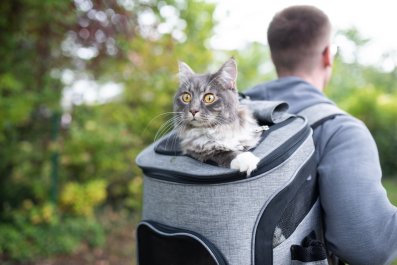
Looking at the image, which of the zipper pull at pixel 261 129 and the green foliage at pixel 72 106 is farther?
the green foliage at pixel 72 106

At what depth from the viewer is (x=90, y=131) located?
16.1 ft

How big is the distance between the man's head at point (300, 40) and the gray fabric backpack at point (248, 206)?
1.31 ft

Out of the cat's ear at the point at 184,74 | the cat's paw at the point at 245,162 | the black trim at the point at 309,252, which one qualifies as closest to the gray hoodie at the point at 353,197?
the black trim at the point at 309,252

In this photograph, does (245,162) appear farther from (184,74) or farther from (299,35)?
(299,35)

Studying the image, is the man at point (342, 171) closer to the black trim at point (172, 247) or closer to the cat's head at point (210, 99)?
→ the cat's head at point (210, 99)

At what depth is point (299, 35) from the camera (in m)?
2.04

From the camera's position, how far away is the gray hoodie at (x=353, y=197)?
60.6 inches

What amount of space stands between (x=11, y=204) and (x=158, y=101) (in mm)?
2266

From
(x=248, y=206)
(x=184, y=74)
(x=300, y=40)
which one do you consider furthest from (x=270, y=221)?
(x=300, y=40)

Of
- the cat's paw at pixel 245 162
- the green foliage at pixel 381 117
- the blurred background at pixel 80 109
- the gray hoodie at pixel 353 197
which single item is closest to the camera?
the cat's paw at pixel 245 162

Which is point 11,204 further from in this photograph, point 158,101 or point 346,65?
point 346,65

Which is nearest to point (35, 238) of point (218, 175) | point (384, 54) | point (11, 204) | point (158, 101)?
point (11, 204)

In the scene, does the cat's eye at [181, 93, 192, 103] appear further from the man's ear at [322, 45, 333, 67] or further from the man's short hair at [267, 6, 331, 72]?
the man's ear at [322, 45, 333, 67]

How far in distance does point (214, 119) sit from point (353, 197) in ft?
2.02
